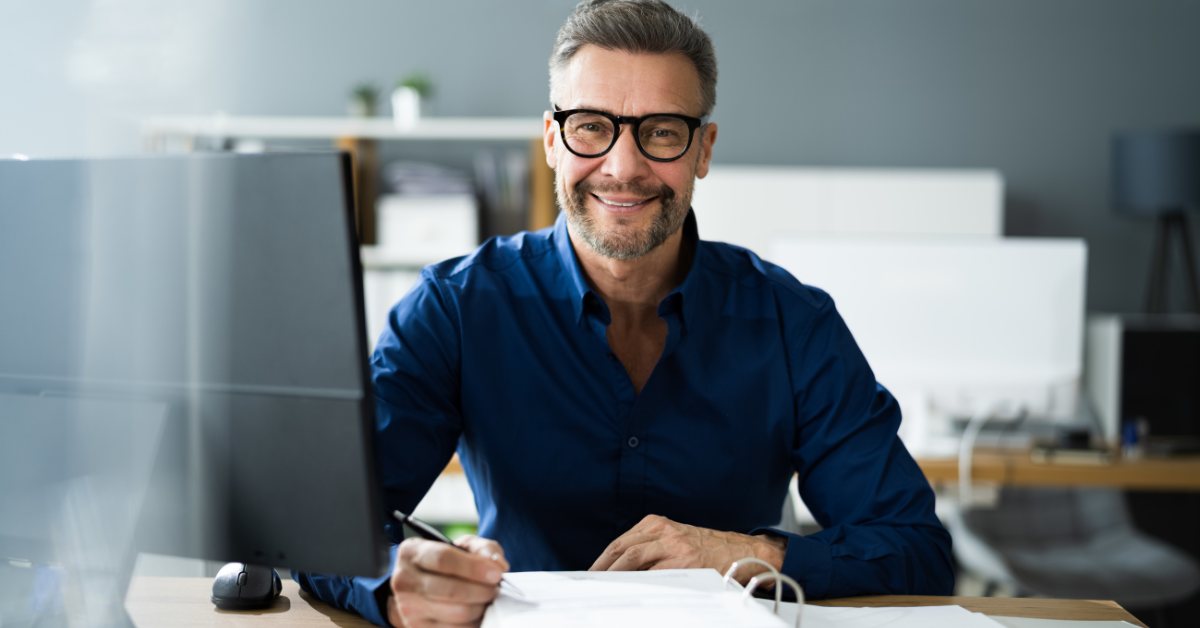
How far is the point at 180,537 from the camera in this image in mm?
716

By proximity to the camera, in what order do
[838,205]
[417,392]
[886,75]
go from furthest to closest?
[886,75] < [838,205] < [417,392]

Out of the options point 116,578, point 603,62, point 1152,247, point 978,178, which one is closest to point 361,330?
point 116,578

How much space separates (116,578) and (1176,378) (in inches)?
126

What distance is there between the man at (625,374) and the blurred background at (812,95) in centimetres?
210

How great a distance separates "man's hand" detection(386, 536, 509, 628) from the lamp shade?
312 cm

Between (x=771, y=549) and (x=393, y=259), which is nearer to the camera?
(x=771, y=549)

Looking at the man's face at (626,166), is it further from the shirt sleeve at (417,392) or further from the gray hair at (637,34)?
the shirt sleeve at (417,392)

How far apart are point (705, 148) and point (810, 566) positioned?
0.64 meters

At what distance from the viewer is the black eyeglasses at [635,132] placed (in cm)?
120

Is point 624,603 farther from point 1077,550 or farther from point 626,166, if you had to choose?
point 1077,550

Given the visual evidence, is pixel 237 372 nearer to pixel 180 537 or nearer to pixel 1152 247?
pixel 180 537

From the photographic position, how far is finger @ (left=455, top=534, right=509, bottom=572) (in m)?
0.78

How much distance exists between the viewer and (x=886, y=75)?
3600 millimetres

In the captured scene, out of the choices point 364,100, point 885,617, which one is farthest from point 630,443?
point 364,100
